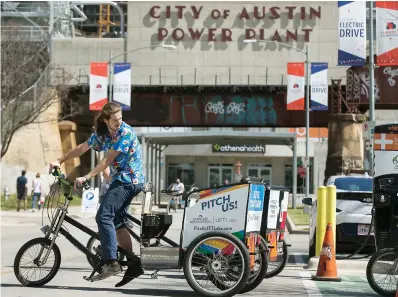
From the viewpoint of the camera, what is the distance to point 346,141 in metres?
46.8

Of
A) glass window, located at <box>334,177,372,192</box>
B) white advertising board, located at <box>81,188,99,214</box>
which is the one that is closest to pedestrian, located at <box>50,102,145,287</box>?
glass window, located at <box>334,177,372,192</box>

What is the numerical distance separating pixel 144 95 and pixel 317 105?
17858 millimetres

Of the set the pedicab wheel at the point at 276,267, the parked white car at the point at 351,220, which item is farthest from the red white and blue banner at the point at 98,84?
the pedicab wheel at the point at 276,267

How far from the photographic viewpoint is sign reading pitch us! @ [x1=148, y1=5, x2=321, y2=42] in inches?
2024

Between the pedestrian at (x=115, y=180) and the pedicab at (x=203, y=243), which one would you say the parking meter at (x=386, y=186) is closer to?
the pedicab at (x=203, y=243)

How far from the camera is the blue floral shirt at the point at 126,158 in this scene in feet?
30.1

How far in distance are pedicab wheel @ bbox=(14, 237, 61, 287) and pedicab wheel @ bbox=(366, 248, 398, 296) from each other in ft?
11.8

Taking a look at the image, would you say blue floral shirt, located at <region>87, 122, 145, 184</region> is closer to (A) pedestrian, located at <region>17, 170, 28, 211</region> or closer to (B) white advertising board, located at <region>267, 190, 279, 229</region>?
(B) white advertising board, located at <region>267, 190, 279, 229</region>

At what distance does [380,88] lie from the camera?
4256 centimetres

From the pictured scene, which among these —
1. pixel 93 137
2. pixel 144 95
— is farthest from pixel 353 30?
pixel 144 95

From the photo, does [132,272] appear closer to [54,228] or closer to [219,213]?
[54,228]

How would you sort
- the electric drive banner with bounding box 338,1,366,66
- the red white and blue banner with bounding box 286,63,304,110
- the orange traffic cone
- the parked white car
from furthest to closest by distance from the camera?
the red white and blue banner with bounding box 286,63,304,110, the electric drive banner with bounding box 338,1,366,66, the parked white car, the orange traffic cone

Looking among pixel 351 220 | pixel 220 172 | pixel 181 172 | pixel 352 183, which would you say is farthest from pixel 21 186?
pixel 220 172

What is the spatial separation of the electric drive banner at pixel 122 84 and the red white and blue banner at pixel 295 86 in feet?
22.3
